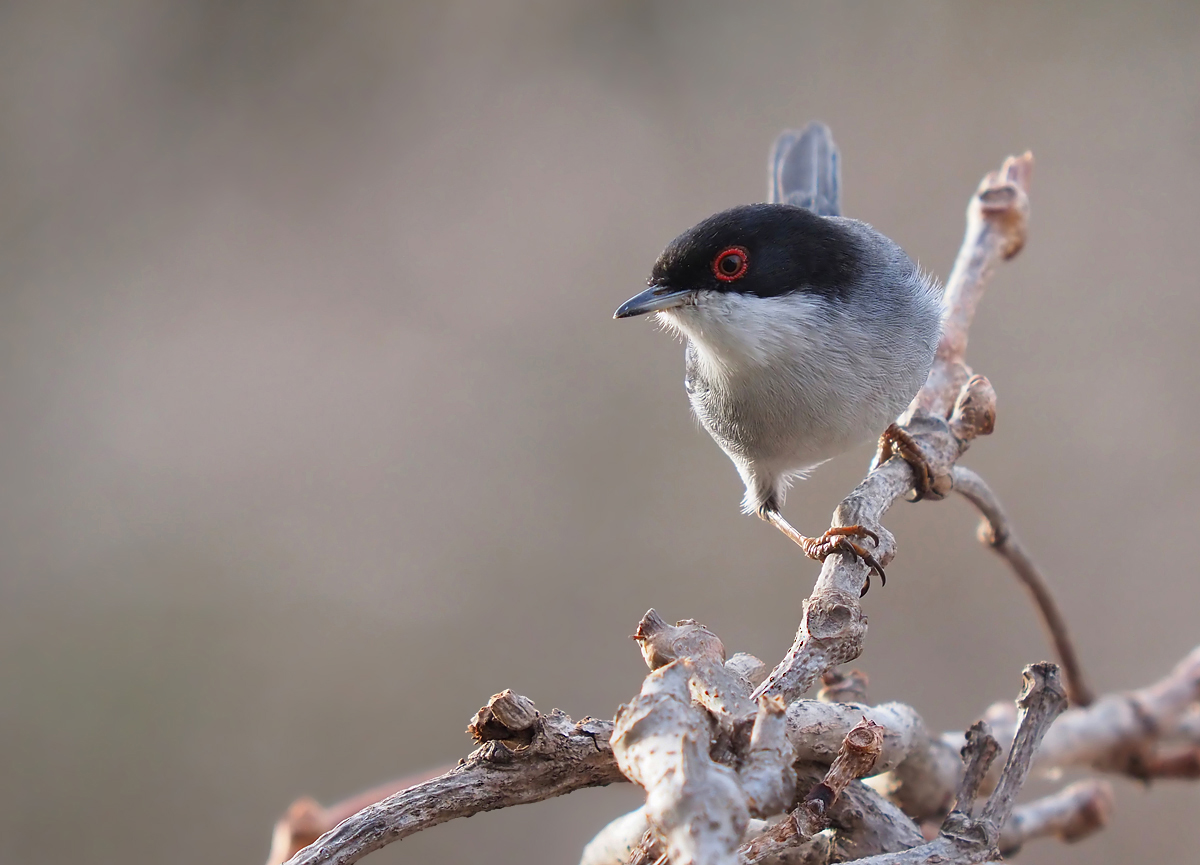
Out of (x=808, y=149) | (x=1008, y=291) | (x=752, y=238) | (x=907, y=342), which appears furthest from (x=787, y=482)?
(x=1008, y=291)

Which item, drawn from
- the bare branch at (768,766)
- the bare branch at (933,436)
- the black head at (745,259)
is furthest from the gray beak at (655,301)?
the bare branch at (768,766)

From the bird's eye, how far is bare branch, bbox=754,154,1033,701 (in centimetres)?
40

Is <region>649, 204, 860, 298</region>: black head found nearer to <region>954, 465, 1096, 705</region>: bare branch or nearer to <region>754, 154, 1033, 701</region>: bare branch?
<region>754, 154, 1033, 701</region>: bare branch

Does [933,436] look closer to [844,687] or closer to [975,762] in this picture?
[844,687]

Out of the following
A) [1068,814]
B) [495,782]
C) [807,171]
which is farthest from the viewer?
[807,171]

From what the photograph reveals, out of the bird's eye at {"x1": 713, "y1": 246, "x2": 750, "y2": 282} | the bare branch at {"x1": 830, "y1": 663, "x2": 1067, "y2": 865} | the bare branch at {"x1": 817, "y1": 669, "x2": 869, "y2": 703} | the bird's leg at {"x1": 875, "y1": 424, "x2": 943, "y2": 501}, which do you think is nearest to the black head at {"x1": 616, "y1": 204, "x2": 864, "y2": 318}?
the bird's eye at {"x1": 713, "y1": 246, "x2": 750, "y2": 282}

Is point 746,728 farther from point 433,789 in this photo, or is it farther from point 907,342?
point 907,342

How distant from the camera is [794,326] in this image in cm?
156

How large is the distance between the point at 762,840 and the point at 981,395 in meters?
1.11

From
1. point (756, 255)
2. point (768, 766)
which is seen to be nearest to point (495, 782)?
point (768, 766)

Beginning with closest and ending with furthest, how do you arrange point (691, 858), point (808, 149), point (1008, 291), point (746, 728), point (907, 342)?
point (691, 858) → point (746, 728) → point (907, 342) → point (808, 149) → point (1008, 291)

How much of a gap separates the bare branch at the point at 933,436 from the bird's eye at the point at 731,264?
40 cm

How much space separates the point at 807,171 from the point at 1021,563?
3.66 ft

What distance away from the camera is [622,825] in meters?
0.97
